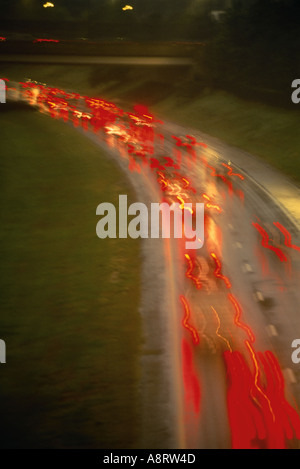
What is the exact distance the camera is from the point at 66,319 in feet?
55.6

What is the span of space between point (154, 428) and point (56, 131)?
38602mm

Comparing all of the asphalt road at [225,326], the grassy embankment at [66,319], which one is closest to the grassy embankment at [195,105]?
the asphalt road at [225,326]

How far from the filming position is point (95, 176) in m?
33.8

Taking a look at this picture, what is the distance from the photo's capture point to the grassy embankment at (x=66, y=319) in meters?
12.4

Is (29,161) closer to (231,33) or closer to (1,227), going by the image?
(1,227)

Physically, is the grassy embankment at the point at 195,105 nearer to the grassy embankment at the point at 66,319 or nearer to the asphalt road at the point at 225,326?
the asphalt road at the point at 225,326

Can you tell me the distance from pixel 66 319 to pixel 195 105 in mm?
44865

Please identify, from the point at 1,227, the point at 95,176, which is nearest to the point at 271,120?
the point at 95,176

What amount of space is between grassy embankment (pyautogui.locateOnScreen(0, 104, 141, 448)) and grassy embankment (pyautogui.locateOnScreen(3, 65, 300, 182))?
50.9 feet

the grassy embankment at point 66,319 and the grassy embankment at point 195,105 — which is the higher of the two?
the grassy embankment at point 195,105

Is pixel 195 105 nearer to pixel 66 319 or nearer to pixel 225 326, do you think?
pixel 225 326

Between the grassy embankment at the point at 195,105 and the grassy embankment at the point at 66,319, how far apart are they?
15519 millimetres

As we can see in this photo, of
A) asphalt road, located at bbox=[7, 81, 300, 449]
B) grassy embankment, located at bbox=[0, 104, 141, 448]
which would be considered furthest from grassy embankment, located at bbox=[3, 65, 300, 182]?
grassy embankment, located at bbox=[0, 104, 141, 448]

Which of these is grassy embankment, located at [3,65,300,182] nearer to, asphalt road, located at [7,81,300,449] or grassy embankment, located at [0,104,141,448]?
asphalt road, located at [7,81,300,449]
